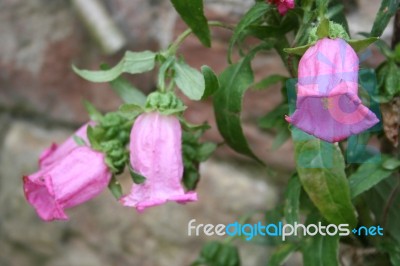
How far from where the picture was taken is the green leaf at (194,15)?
592mm

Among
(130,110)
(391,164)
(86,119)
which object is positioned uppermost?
(130,110)

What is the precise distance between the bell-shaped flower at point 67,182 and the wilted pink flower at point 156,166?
5cm

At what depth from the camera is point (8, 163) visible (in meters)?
1.37

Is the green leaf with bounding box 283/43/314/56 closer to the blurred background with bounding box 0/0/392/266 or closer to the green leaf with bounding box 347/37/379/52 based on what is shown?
the green leaf with bounding box 347/37/379/52

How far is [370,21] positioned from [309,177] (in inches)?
18.8

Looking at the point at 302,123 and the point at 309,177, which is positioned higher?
the point at 302,123

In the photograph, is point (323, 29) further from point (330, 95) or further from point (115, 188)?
point (115, 188)

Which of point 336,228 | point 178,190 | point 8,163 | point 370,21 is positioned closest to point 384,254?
point 336,228

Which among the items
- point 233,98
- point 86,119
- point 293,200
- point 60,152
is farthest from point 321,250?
point 86,119

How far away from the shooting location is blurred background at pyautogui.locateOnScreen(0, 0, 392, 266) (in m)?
1.16

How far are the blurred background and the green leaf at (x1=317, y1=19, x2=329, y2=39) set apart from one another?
0.56 m

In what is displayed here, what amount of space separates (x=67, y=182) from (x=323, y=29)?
269mm

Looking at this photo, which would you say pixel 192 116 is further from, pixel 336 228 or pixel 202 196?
pixel 336 228

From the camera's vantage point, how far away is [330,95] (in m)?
0.47
